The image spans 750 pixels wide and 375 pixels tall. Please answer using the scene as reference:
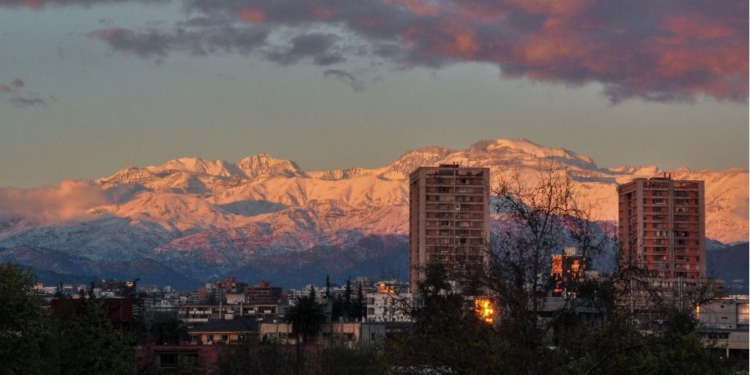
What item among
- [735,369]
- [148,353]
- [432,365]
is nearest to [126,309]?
[148,353]

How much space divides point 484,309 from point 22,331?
4124 centimetres

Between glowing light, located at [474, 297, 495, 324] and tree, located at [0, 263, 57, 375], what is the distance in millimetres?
39576

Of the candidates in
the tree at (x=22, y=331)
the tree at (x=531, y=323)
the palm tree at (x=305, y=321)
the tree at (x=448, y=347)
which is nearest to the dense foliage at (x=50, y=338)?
the tree at (x=22, y=331)

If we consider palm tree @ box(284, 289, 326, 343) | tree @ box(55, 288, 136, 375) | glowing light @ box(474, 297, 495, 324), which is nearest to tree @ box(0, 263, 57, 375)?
tree @ box(55, 288, 136, 375)

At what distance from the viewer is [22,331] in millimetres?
75438

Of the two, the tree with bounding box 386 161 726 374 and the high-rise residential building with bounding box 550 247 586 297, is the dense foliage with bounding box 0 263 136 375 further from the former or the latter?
the high-rise residential building with bounding box 550 247 586 297

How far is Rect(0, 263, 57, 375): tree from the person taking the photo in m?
74.6

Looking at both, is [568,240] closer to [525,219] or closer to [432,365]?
[525,219]

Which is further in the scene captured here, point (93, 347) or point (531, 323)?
point (93, 347)

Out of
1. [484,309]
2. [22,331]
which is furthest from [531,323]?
[22,331]

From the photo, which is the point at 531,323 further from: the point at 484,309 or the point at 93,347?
the point at 93,347

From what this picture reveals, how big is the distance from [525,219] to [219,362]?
77833mm

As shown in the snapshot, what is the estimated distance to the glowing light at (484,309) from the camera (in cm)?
3984

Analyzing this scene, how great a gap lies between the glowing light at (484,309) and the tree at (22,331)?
39.6 m
